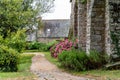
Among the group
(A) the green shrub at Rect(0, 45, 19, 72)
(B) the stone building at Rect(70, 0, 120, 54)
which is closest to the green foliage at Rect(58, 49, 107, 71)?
(B) the stone building at Rect(70, 0, 120, 54)

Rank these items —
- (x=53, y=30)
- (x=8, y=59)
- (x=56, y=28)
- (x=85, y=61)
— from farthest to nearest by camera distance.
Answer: (x=53, y=30)
(x=56, y=28)
(x=8, y=59)
(x=85, y=61)

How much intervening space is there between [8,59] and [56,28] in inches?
1913

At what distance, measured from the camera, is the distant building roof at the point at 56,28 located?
63.2 metres

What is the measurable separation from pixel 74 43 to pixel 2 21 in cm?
937

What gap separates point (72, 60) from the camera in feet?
53.3

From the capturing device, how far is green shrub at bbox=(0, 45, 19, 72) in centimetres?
1656

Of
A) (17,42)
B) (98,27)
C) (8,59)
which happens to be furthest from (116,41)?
(17,42)

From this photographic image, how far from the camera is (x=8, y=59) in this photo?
54.5 ft

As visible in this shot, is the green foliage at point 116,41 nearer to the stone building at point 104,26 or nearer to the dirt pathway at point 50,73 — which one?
the stone building at point 104,26

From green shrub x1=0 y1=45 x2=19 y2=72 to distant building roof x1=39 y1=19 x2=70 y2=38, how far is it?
45477mm

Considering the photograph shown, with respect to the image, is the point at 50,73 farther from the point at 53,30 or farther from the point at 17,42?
the point at 53,30

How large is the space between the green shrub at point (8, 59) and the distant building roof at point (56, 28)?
45.5m

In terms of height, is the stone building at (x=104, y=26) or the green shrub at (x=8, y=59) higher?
the stone building at (x=104, y=26)

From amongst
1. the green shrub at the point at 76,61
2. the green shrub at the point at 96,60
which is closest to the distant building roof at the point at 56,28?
the green shrub at the point at 76,61
